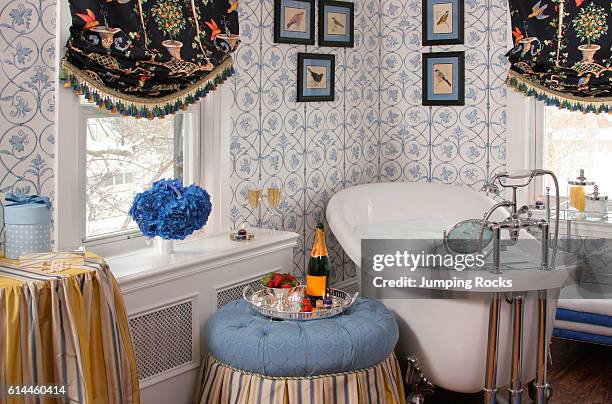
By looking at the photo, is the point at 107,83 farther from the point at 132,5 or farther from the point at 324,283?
the point at 324,283

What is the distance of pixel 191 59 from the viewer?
11.4ft

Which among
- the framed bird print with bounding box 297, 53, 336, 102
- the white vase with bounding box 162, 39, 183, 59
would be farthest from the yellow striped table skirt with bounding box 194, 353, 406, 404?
the framed bird print with bounding box 297, 53, 336, 102

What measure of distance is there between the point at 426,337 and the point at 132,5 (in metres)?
1.91

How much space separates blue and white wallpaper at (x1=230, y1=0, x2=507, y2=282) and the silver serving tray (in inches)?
28.8

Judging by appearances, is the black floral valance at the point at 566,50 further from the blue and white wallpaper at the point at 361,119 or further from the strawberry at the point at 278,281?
the strawberry at the point at 278,281

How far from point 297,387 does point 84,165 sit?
127cm

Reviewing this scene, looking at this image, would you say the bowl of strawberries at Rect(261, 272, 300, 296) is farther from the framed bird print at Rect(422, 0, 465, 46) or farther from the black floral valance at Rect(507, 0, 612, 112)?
the framed bird print at Rect(422, 0, 465, 46)

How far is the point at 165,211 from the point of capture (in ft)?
10.4

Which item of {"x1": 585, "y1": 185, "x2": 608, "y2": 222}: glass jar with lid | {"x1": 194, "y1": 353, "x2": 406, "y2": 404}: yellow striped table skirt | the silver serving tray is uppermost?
{"x1": 585, "y1": 185, "x2": 608, "y2": 222}: glass jar with lid

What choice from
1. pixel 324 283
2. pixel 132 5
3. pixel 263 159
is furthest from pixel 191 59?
pixel 324 283

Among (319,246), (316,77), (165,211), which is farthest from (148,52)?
(316,77)

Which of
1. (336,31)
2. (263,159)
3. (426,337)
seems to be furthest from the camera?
(336,31)

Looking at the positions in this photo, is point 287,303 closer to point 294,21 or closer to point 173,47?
point 173,47

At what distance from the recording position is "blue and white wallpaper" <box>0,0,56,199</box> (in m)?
2.75
